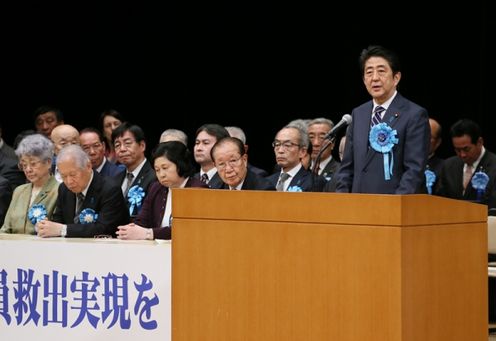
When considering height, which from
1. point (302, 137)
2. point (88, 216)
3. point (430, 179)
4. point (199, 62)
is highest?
point (199, 62)

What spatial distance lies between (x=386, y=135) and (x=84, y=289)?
1.34 m

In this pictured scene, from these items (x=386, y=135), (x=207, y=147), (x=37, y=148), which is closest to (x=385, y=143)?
(x=386, y=135)

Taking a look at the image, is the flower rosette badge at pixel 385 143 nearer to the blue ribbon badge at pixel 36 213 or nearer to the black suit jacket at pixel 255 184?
the black suit jacket at pixel 255 184

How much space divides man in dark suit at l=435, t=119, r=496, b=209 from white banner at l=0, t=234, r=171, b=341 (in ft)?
8.24

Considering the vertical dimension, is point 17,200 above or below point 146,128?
below

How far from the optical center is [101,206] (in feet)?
15.8

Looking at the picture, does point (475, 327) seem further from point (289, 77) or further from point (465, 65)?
point (289, 77)

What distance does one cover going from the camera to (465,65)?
6.79 metres

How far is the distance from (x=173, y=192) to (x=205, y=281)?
267mm

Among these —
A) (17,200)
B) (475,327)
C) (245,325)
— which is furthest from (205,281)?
(17,200)

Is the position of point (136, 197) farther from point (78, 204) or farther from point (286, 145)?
point (286, 145)

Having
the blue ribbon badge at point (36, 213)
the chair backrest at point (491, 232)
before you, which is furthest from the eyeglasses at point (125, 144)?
the chair backrest at point (491, 232)

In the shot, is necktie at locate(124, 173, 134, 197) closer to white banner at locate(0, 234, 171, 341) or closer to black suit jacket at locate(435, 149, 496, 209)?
white banner at locate(0, 234, 171, 341)

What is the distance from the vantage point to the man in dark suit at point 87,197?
15.7 feet
